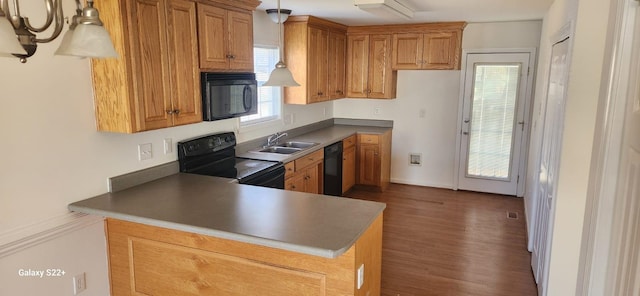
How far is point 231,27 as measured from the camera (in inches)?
124

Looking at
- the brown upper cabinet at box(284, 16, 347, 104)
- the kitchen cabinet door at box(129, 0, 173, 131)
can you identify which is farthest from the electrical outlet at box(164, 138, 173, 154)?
the brown upper cabinet at box(284, 16, 347, 104)

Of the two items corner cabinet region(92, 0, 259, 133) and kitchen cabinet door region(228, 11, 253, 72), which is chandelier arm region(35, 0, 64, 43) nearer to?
corner cabinet region(92, 0, 259, 133)

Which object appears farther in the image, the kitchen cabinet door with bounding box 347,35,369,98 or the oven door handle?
the kitchen cabinet door with bounding box 347,35,369,98

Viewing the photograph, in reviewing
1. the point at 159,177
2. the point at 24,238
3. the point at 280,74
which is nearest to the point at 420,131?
the point at 280,74

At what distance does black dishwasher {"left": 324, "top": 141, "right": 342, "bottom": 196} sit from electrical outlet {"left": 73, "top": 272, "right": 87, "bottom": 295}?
2.76 metres

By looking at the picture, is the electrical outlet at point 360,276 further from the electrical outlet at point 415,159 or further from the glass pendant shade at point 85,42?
the electrical outlet at point 415,159

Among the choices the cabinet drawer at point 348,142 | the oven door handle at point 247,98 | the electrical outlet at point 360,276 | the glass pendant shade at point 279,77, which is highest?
the glass pendant shade at point 279,77

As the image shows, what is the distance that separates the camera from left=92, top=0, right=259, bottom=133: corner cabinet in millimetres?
2293

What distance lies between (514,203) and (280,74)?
389 centimetres

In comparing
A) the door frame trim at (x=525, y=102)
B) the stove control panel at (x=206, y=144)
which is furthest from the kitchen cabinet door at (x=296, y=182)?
the door frame trim at (x=525, y=102)

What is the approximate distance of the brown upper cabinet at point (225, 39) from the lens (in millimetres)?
2885

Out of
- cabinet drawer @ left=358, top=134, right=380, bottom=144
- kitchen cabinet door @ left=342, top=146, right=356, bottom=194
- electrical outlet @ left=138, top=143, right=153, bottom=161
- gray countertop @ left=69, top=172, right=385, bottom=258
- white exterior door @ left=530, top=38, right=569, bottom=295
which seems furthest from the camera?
cabinet drawer @ left=358, top=134, right=380, bottom=144

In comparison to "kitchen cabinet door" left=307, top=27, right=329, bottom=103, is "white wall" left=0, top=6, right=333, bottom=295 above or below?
below

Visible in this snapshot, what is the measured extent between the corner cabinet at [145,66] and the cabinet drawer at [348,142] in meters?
2.70
